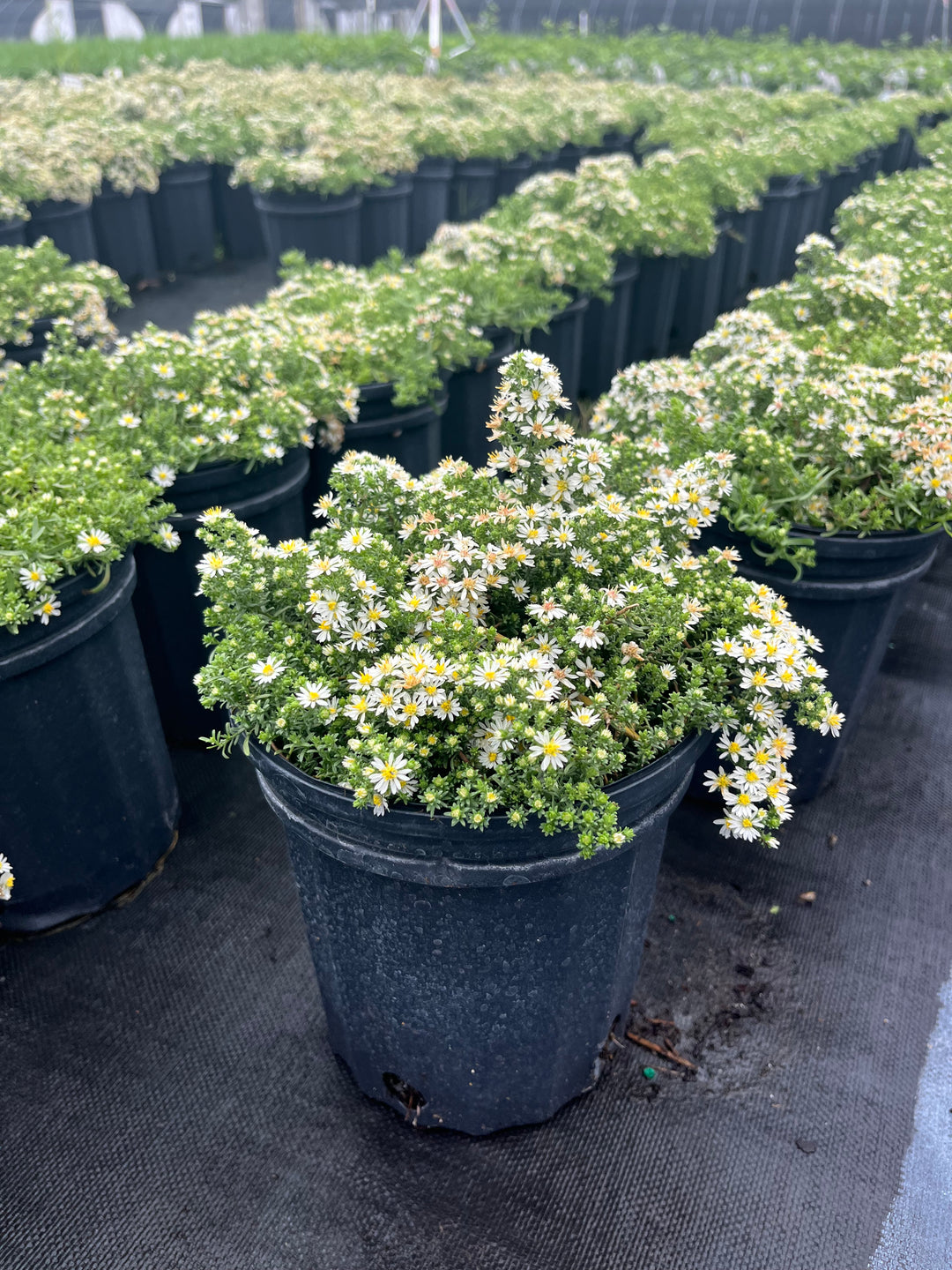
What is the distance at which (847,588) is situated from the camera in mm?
2508

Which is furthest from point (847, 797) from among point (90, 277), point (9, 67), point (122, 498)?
point (9, 67)

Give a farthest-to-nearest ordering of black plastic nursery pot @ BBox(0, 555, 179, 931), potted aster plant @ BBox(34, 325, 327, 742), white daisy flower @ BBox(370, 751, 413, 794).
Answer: potted aster plant @ BBox(34, 325, 327, 742), black plastic nursery pot @ BBox(0, 555, 179, 931), white daisy flower @ BBox(370, 751, 413, 794)

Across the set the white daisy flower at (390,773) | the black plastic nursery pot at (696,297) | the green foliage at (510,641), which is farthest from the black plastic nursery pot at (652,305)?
the white daisy flower at (390,773)

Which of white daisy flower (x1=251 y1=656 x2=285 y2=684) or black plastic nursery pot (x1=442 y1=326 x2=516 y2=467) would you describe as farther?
black plastic nursery pot (x1=442 y1=326 x2=516 y2=467)

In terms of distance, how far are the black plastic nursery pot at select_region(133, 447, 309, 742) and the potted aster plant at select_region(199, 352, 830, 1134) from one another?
958 millimetres

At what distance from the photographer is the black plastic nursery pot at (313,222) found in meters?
7.07

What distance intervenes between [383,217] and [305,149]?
112cm

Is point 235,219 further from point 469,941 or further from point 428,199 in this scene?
point 469,941

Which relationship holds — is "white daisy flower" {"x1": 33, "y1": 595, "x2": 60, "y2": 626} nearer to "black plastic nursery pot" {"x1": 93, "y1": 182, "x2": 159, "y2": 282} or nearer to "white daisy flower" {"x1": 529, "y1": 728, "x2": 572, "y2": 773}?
"white daisy flower" {"x1": 529, "y1": 728, "x2": 572, "y2": 773}

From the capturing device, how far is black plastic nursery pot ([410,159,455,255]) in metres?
8.31

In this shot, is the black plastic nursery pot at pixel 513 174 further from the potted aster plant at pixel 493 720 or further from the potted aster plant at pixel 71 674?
the potted aster plant at pixel 493 720

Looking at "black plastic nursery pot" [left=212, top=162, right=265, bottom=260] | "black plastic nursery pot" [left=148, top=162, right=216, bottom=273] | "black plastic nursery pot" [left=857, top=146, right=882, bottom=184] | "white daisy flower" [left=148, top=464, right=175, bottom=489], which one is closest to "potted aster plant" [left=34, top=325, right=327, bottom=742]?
"white daisy flower" [left=148, top=464, right=175, bottom=489]

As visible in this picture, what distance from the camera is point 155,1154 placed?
2055mm

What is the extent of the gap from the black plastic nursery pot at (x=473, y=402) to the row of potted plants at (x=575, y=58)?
9079 millimetres
